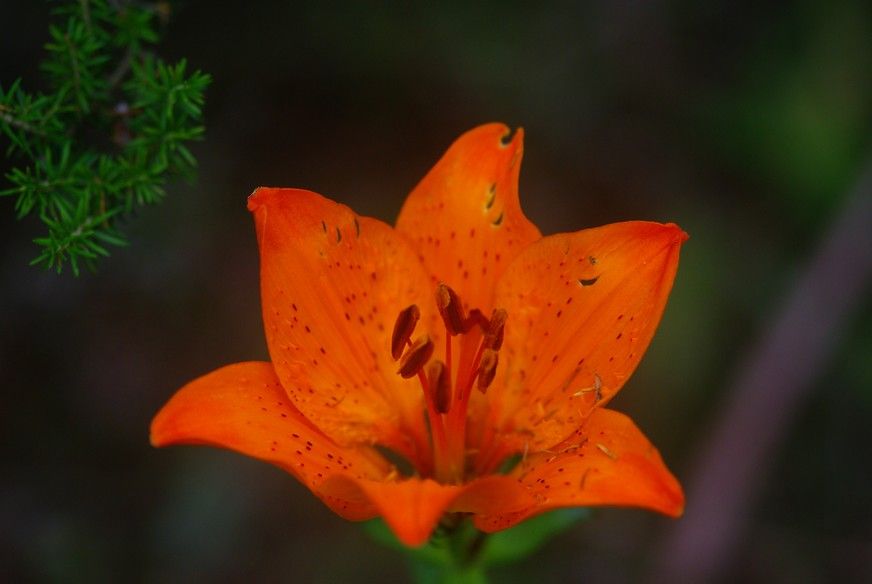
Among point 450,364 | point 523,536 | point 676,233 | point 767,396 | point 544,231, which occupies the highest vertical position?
point 676,233

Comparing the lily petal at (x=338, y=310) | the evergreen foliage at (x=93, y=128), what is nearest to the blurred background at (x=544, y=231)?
the evergreen foliage at (x=93, y=128)

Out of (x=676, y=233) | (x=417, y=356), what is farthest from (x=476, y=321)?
(x=676, y=233)

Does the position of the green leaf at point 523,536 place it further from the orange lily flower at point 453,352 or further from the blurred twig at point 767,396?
the blurred twig at point 767,396

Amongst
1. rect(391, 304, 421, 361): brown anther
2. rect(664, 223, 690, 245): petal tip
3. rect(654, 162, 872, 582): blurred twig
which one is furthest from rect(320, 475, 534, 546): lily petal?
rect(654, 162, 872, 582): blurred twig

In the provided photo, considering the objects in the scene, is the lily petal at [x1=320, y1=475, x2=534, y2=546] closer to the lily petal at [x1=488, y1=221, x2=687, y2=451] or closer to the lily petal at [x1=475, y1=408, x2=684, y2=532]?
the lily petal at [x1=475, y1=408, x2=684, y2=532]

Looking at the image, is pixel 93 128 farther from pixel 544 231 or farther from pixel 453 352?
pixel 544 231

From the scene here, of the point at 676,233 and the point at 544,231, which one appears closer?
the point at 676,233
